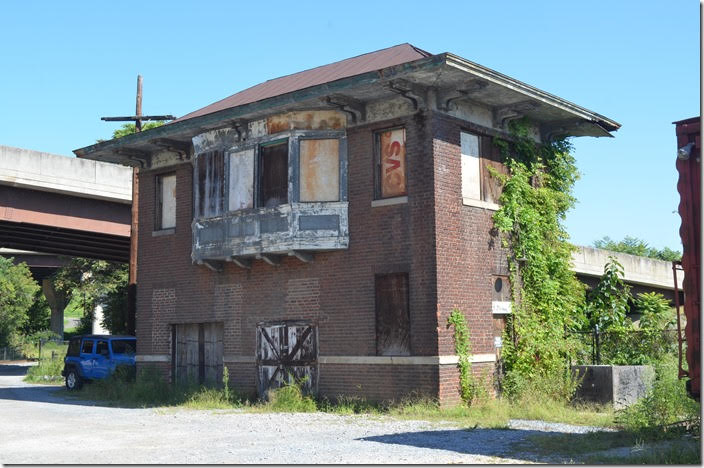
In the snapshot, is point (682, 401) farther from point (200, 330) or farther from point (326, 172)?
point (200, 330)

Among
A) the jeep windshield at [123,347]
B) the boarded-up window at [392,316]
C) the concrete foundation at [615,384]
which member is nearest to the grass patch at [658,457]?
Answer: the concrete foundation at [615,384]

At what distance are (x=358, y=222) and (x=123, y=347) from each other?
12.2 meters

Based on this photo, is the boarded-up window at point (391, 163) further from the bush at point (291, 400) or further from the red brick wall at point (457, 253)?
the bush at point (291, 400)

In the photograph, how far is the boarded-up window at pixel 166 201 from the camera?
23.9 m

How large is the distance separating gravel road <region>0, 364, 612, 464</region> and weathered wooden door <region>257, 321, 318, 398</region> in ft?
5.93

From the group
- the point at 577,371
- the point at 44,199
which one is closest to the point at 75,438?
the point at 577,371

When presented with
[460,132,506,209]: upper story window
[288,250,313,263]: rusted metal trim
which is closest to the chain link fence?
[460,132,506,209]: upper story window

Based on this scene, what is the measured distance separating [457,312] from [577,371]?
10.8 feet

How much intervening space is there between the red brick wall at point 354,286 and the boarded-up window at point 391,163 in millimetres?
214

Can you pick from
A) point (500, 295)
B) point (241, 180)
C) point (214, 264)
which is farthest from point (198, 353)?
point (500, 295)

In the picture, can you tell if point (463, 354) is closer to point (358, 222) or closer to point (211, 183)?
point (358, 222)

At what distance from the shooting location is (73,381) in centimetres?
2734

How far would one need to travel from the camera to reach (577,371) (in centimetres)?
1886

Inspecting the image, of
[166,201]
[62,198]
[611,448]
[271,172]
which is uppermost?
[62,198]
